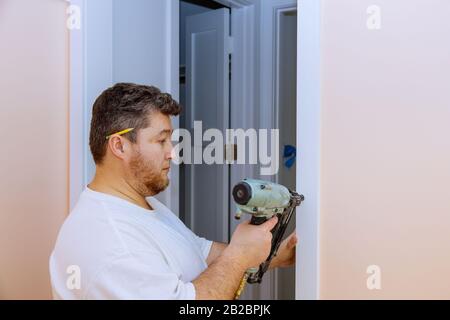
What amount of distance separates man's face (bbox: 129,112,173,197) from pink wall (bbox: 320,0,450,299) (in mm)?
484

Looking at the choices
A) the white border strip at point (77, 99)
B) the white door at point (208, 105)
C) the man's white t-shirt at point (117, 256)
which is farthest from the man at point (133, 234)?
the white door at point (208, 105)

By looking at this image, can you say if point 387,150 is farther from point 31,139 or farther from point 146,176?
point 31,139

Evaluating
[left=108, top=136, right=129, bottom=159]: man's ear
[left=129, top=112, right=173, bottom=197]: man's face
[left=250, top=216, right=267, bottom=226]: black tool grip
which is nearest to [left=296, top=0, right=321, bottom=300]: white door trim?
[left=250, top=216, right=267, bottom=226]: black tool grip

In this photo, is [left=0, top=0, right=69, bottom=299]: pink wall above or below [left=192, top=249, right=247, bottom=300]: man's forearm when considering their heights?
above

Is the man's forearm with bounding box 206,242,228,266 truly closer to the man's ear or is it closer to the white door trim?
the white door trim

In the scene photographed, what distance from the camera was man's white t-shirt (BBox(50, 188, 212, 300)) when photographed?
979 mm

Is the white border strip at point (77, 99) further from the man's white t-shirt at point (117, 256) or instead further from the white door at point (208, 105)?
the white door at point (208, 105)

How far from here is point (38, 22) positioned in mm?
1288

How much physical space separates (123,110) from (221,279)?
546 mm

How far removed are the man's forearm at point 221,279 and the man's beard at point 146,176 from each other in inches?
11.7

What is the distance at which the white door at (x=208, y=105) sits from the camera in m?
2.46

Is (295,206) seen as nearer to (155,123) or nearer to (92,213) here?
(155,123)
